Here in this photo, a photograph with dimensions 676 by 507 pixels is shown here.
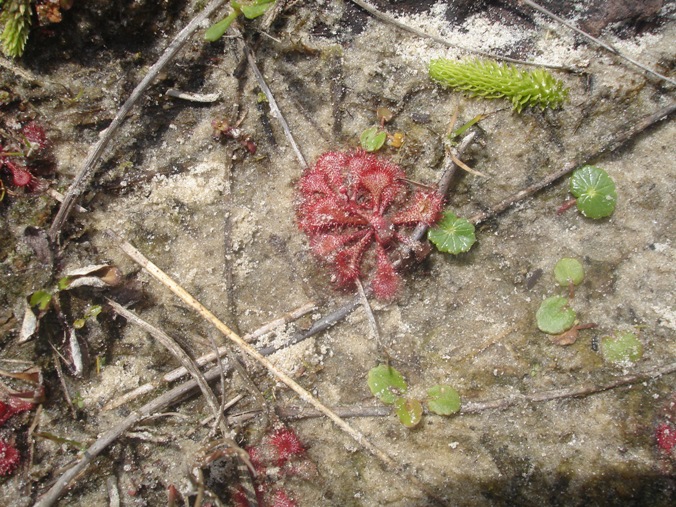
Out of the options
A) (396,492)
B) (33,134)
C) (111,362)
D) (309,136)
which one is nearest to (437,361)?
(396,492)

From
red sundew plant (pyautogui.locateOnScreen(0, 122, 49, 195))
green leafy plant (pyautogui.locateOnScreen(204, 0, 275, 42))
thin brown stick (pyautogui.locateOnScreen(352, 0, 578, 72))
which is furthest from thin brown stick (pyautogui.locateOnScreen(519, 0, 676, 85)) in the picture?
red sundew plant (pyautogui.locateOnScreen(0, 122, 49, 195))

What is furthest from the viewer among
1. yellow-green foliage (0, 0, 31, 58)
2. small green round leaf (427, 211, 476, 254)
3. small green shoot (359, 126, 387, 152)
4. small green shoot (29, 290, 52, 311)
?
small green shoot (359, 126, 387, 152)

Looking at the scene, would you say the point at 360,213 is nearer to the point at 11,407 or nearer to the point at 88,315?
the point at 88,315

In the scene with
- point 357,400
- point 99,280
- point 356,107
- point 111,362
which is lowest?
point 357,400

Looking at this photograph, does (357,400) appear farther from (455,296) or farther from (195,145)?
(195,145)

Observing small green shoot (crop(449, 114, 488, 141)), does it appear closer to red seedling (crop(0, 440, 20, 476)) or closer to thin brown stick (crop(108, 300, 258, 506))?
thin brown stick (crop(108, 300, 258, 506))

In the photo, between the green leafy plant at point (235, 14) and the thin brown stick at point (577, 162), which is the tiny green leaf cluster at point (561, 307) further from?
the green leafy plant at point (235, 14)
